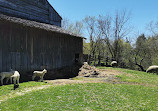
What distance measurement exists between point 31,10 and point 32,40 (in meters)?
5.31

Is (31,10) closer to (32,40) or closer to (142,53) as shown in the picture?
(32,40)

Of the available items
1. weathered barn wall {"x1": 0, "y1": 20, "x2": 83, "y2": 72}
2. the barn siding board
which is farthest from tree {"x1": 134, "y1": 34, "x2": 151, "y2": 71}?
the barn siding board

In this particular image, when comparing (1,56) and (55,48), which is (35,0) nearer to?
(55,48)

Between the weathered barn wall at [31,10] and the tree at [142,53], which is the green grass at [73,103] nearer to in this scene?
the weathered barn wall at [31,10]

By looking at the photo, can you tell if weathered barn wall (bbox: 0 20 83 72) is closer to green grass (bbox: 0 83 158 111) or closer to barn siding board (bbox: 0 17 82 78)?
barn siding board (bbox: 0 17 82 78)

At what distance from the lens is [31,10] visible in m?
14.7

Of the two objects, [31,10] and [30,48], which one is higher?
[31,10]

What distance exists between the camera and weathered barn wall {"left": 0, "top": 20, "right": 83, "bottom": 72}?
31.7 feet

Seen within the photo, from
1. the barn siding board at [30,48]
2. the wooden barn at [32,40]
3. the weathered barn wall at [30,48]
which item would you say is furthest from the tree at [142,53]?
the barn siding board at [30,48]

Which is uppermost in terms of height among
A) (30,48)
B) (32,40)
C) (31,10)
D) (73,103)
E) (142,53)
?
(31,10)

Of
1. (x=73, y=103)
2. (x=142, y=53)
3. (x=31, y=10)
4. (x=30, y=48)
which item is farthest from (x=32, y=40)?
(x=142, y=53)

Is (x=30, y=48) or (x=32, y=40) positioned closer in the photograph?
(x=30, y=48)

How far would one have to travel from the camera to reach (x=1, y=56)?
9.34 m

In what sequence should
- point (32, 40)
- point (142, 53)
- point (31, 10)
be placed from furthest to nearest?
point (142, 53) < point (31, 10) < point (32, 40)
